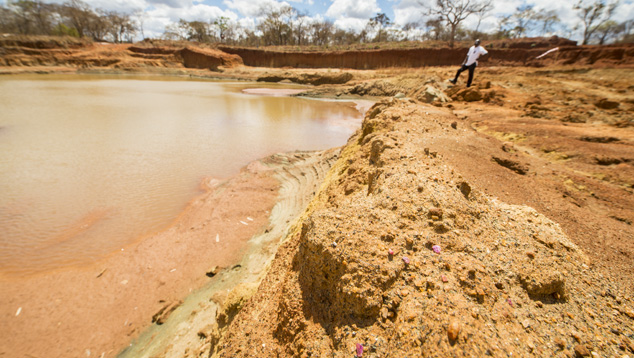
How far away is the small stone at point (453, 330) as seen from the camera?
108 centimetres

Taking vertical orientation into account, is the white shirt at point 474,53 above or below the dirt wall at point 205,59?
below

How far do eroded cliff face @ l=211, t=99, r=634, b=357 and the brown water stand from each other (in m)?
3.47

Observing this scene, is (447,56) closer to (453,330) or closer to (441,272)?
(441,272)

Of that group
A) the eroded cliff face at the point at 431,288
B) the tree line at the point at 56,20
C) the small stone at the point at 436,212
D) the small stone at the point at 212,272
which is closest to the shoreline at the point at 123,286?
the small stone at the point at 212,272

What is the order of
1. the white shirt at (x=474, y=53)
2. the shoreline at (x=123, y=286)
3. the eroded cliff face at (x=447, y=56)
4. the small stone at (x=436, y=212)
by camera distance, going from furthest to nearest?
the eroded cliff face at (x=447, y=56)
the white shirt at (x=474, y=53)
the shoreline at (x=123, y=286)
the small stone at (x=436, y=212)

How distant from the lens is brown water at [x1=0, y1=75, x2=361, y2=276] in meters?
3.93

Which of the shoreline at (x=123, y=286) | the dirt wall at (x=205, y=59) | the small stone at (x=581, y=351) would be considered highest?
the dirt wall at (x=205, y=59)

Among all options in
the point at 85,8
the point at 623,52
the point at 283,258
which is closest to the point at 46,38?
the point at 85,8

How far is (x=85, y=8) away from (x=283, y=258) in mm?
63098

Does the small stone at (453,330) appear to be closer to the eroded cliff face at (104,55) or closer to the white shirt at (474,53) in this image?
the white shirt at (474,53)

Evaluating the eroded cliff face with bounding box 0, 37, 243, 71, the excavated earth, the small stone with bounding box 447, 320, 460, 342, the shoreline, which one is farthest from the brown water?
the eroded cliff face with bounding box 0, 37, 243, 71

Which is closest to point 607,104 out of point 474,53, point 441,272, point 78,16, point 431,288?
point 474,53

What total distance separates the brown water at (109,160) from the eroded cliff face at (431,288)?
3.47 metres

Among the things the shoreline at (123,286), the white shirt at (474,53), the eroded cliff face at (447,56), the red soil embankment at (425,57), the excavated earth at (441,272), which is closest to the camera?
the excavated earth at (441,272)
